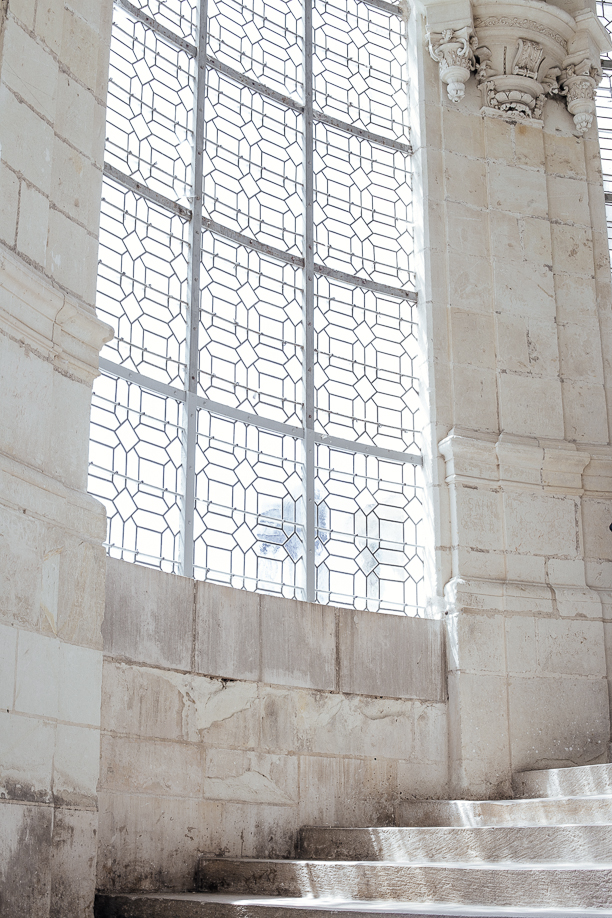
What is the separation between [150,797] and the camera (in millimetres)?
6121

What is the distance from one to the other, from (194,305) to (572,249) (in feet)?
10.8

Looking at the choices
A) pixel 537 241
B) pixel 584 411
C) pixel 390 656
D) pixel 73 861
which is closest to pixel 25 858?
pixel 73 861

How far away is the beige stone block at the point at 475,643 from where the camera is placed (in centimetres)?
752

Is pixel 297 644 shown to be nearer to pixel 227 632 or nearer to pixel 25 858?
pixel 227 632

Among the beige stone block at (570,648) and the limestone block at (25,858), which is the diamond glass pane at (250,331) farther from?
the limestone block at (25,858)

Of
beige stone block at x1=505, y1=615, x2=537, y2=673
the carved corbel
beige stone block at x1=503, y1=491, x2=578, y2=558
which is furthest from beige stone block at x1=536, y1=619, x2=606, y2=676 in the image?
the carved corbel

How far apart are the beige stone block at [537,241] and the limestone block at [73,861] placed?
5530mm

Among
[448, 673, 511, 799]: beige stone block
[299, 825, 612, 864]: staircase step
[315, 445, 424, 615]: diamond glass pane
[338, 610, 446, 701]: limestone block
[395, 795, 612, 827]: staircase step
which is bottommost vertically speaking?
[299, 825, 612, 864]: staircase step

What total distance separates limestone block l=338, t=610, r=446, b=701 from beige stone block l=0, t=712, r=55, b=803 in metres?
2.43

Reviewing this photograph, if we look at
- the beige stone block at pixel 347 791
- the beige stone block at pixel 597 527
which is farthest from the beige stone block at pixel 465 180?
the beige stone block at pixel 347 791

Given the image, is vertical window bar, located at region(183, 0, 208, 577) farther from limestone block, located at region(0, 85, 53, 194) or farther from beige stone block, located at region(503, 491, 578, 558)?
beige stone block, located at region(503, 491, 578, 558)

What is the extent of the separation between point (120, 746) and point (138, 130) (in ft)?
13.7

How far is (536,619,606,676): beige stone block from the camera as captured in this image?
7711mm

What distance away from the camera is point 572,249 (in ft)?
29.1
